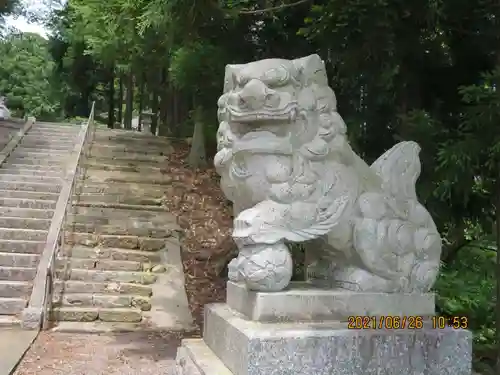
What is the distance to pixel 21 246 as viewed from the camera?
318 inches

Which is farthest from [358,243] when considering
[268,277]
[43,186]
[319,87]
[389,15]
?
[43,186]

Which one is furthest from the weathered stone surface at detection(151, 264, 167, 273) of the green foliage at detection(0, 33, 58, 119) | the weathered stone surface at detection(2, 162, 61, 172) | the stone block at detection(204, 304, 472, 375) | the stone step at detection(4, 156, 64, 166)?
Result: the green foliage at detection(0, 33, 58, 119)

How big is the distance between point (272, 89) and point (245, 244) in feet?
2.62

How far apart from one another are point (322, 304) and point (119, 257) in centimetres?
563

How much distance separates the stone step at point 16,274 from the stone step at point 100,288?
0.38m

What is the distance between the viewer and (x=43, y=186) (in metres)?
10.4

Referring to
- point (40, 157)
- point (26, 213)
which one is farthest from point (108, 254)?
point (40, 157)

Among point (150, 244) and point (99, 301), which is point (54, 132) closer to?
point (150, 244)

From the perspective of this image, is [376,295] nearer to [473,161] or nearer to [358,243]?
[358,243]

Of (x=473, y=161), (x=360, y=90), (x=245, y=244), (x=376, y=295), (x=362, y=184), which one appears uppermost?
(x=360, y=90)

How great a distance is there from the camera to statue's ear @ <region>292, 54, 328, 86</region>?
315 centimetres

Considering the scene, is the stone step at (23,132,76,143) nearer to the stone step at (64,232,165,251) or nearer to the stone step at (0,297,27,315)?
the stone step at (64,232,165,251)

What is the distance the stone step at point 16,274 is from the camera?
7441 mm
